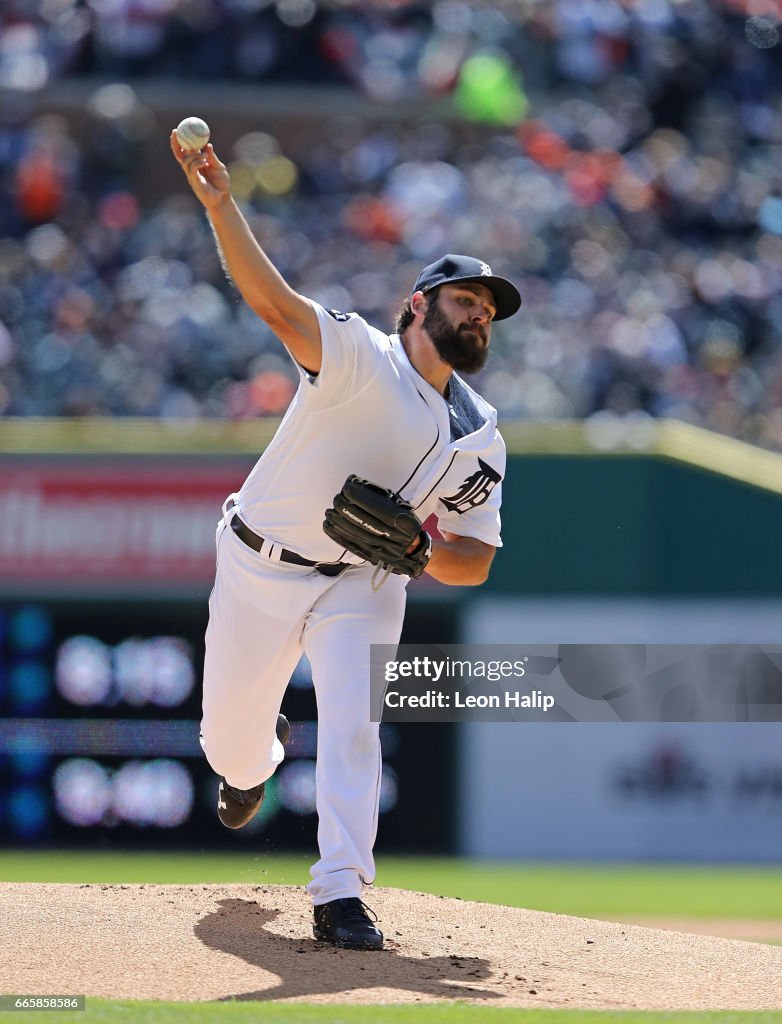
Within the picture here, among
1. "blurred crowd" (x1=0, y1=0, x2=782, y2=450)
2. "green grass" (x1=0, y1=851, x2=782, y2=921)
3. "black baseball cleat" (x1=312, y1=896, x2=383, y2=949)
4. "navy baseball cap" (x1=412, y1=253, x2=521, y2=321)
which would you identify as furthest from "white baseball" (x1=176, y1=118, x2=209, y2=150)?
"blurred crowd" (x1=0, y1=0, x2=782, y2=450)

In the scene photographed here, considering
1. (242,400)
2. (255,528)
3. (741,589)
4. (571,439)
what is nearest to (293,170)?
(242,400)

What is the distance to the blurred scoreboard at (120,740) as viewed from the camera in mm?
9961

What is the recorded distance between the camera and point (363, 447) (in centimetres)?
514

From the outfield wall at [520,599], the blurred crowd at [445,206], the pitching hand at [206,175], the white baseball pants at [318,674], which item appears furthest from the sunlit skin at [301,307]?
the blurred crowd at [445,206]

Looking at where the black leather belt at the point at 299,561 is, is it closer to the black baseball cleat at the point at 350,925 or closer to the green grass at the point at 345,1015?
the black baseball cleat at the point at 350,925

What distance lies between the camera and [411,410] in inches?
201

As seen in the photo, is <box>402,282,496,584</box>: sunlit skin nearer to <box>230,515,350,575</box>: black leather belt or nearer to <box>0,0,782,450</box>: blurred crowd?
<box>230,515,350,575</box>: black leather belt

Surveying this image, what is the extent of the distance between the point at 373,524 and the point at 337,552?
1.28 ft

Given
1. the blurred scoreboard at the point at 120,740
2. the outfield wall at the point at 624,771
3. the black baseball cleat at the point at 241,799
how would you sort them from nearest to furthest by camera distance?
1. the black baseball cleat at the point at 241,799
2. the blurred scoreboard at the point at 120,740
3. the outfield wall at the point at 624,771

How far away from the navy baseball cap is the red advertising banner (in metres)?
5.16

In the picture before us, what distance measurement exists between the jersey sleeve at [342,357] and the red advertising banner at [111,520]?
17.5 feet

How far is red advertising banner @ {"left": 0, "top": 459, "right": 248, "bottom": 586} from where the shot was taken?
33.6 ft

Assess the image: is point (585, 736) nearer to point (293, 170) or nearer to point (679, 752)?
point (679, 752)

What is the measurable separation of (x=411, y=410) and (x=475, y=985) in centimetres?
160
